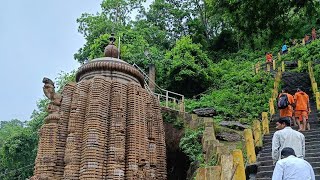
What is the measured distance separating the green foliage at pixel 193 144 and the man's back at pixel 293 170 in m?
8.16

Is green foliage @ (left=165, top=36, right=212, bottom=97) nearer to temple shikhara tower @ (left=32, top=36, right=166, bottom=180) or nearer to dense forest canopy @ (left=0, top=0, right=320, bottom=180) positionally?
dense forest canopy @ (left=0, top=0, right=320, bottom=180)

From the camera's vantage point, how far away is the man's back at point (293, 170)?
469cm

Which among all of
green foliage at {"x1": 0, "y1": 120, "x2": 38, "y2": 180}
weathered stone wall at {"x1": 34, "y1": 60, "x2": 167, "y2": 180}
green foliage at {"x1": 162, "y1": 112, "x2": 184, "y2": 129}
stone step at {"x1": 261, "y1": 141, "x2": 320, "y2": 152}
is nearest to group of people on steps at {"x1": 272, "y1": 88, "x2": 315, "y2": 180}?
stone step at {"x1": 261, "y1": 141, "x2": 320, "y2": 152}

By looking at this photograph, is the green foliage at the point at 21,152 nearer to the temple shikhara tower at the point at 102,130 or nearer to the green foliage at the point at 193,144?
the temple shikhara tower at the point at 102,130

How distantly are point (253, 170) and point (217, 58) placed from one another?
83.8ft

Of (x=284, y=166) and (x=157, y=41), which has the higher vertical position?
(x=157, y=41)

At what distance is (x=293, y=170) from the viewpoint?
4699 millimetres

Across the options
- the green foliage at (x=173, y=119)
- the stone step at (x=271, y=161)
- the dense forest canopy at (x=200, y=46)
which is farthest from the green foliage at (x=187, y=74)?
the stone step at (x=271, y=161)

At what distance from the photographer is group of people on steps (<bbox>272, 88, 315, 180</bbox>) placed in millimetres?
4727

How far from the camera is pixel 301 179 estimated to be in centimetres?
469

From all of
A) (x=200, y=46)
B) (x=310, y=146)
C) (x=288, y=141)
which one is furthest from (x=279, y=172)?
(x=200, y=46)

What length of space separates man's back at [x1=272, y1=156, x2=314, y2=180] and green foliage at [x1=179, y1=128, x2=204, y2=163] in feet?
26.8

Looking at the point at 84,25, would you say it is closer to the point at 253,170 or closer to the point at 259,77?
the point at 259,77

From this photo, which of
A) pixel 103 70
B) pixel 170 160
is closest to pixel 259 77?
pixel 170 160
